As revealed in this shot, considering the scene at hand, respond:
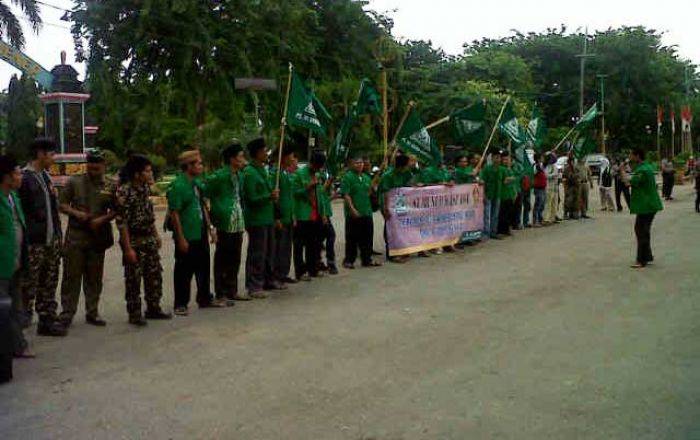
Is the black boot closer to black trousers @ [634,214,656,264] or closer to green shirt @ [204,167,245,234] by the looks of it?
green shirt @ [204,167,245,234]

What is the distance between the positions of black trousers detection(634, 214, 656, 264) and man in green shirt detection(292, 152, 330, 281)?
431cm

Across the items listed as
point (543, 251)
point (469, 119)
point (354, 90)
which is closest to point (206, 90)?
point (354, 90)

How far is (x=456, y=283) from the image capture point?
1079 centimetres

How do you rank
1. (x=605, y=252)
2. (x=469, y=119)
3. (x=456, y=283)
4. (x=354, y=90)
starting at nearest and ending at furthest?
1. (x=456, y=283)
2. (x=605, y=252)
3. (x=469, y=119)
4. (x=354, y=90)

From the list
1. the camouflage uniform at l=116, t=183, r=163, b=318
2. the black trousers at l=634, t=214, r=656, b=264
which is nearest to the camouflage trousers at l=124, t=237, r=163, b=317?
the camouflage uniform at l=116, t=183, r=163, b=318

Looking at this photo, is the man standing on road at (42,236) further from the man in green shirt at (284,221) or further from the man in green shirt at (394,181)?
the man in green shirt at (394,181)

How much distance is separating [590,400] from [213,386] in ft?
8.44

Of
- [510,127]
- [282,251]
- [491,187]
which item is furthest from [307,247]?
[510,127]

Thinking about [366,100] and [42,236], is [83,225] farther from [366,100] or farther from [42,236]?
[366,100]

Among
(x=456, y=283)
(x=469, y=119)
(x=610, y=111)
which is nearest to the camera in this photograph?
(x=456, y=283)

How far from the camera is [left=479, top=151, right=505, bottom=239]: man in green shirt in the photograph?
15.9 meters

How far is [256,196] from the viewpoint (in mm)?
9906

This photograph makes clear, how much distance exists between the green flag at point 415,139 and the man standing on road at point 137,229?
5.63 meters

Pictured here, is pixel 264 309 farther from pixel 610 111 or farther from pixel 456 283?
pixel 610 111
